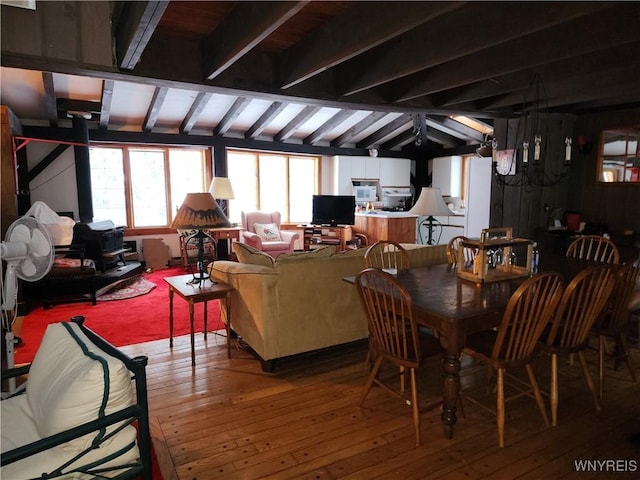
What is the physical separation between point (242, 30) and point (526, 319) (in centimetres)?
226

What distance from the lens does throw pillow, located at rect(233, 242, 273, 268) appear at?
2.96 metres

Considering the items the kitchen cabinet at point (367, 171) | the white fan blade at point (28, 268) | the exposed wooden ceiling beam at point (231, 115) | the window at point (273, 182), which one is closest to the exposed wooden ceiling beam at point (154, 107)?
the exposed wooden ceiling beam at point (231, 115)

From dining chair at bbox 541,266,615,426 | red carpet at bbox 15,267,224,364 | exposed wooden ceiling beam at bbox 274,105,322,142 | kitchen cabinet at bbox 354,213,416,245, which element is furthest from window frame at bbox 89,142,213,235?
dining chair at bbox 541,266,615,426

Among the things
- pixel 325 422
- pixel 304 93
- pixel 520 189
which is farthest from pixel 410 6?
pixel 520 189

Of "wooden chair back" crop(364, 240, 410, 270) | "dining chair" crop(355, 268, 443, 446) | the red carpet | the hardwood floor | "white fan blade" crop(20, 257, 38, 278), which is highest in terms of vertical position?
"white fan blade" crop(20, 257, 38, 278)

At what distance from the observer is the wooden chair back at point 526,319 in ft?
6.27

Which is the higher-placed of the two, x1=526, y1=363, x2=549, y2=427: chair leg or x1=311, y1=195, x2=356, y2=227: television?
x1=311, y1=195, x2=356, y2=227: television

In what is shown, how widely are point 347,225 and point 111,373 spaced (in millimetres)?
6010

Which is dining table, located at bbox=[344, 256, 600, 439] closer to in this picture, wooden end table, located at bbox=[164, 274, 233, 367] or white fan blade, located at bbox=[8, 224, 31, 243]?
wooden end table, located at bbox=[164, 274, 233, 367]

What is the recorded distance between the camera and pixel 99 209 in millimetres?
6574

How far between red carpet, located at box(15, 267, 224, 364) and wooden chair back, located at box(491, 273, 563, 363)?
8.94 ft

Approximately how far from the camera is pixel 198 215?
306 centimetres

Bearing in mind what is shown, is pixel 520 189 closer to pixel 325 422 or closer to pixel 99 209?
pixel 325 422

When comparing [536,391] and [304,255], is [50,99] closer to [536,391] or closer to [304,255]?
[304,255]
